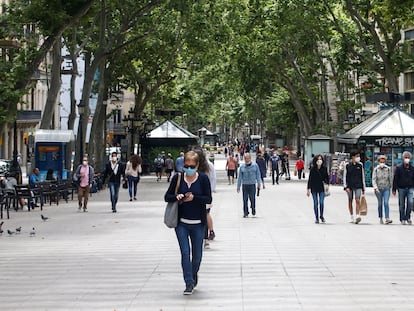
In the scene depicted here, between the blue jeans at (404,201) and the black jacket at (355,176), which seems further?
the black jacket at (355,176)

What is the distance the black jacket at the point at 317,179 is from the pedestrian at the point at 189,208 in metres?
10.7

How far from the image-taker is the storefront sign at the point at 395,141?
126 feet

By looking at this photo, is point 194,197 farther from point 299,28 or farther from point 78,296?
point 299,28

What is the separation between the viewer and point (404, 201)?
2114 centimetres

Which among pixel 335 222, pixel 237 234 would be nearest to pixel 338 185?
pixel 335 222

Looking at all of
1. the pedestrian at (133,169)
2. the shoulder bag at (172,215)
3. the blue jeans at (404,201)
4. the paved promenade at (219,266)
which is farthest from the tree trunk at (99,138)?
the shoulder bag at (172,215)

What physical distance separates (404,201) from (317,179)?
1.99 m

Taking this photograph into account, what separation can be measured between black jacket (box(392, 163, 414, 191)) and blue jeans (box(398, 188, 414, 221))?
0.39 feet

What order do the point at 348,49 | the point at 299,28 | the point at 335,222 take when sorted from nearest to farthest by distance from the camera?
1. the point at 335,222
2. the point at 348,49
3. the point at 299,28

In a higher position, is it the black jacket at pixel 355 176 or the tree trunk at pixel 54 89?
the tree trunk at pixel 54 89

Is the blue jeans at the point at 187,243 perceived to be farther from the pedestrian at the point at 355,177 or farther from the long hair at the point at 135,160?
the long hair at the point at 135,160

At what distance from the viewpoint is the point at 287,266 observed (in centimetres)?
1338

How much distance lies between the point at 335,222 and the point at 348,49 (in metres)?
23.5

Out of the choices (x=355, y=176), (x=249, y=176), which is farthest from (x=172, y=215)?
(x=249, y=176)
